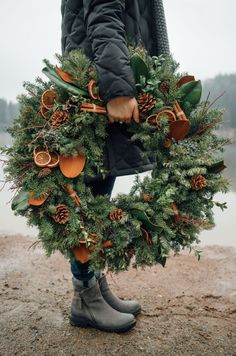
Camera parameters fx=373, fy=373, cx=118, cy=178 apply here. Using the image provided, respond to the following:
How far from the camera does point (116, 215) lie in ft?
5.95

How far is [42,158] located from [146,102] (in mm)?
585

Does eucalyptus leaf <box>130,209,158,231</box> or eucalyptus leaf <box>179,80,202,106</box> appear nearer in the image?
eucalyptus leaf <box>130,209,158,231</box>

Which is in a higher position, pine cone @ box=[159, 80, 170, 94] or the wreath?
pine cone @ box=[159, 80, 170, 94]

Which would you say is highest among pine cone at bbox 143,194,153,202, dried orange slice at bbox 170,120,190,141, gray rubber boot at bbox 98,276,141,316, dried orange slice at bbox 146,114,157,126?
dried orange slice at bbox 146,114,157,126

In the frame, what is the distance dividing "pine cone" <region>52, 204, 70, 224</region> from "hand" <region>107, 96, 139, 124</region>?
0.51 meters

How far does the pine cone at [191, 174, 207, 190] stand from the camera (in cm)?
186

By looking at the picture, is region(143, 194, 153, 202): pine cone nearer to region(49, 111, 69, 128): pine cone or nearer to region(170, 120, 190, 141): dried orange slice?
region(170, 120, 190, 141): dried orange slice

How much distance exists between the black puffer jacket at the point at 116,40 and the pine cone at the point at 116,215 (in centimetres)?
21

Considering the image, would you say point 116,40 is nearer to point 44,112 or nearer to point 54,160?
point 44,112

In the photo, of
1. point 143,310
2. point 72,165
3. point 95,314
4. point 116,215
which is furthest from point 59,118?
point 143,310

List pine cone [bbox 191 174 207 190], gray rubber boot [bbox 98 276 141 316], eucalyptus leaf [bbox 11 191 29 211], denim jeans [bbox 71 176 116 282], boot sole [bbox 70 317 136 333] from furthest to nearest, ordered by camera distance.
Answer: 1. gray rubber boot [bbox 98 276 141 316]
2. boot sole [bbox 70 317 136 333]
3. denim jeans [bbox 71 176 116 282]
4. pine cone [bbox 191 174 207 190]
5. eucalyptus leaf [bbox 11 191 29 211]

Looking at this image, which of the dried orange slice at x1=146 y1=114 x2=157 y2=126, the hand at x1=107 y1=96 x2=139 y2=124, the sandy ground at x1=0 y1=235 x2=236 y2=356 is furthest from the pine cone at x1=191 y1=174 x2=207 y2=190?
the sandy ground at x1=0 y1=235 x2=236 y2=356

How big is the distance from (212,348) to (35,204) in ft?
4.23

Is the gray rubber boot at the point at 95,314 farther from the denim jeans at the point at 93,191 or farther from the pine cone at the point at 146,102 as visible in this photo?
the pine cone at the point at 146,102
